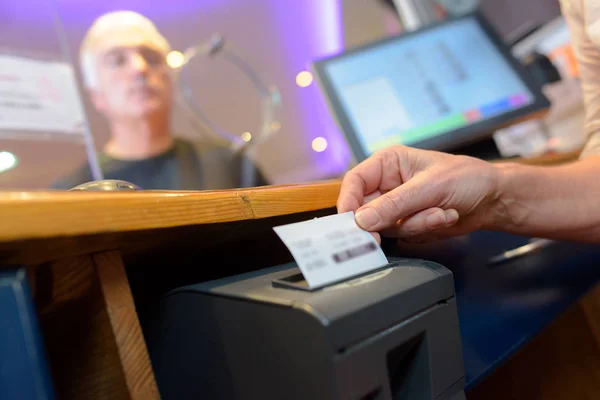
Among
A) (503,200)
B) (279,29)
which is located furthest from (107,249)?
(279,29)

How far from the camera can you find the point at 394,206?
51cm

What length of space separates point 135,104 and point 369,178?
1122 mm

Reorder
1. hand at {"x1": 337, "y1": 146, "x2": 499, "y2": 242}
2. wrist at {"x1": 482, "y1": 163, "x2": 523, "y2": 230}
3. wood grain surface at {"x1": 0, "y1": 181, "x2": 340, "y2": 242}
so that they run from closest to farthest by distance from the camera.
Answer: wood grain surface at {"x1": 0, "y1": 181, "x2": 340, "y2": 242}, hand at {"x1": 337, "y1": 146, "x2": 499, "y2": 242}, wrist at {"x1": 482, "y1": 163, "x2": 523, "y2": 230}

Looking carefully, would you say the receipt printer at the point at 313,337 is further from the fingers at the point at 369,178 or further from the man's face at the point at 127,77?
the man's face at the point at 127,77

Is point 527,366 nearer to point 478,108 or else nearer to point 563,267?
point 563,267

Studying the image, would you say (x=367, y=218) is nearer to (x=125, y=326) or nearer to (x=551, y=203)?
(x=125, y=326)

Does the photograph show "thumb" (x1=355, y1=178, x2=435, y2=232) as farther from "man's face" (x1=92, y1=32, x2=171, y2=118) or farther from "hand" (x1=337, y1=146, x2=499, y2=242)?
"man's face" (x1=92, y1=32, x2=171, y2=118)

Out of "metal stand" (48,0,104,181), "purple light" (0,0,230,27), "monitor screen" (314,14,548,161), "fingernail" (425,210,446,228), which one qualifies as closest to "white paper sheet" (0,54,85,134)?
"metal stand" (48,0,104,181)

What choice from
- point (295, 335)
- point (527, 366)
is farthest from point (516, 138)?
point (295, 335)

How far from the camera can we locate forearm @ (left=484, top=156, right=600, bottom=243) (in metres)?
0.67

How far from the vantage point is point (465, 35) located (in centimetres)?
129

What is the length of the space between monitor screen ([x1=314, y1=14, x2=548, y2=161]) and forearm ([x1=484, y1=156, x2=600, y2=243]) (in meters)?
0.44

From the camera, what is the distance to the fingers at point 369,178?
0.56 m

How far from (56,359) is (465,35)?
4.13 ft
